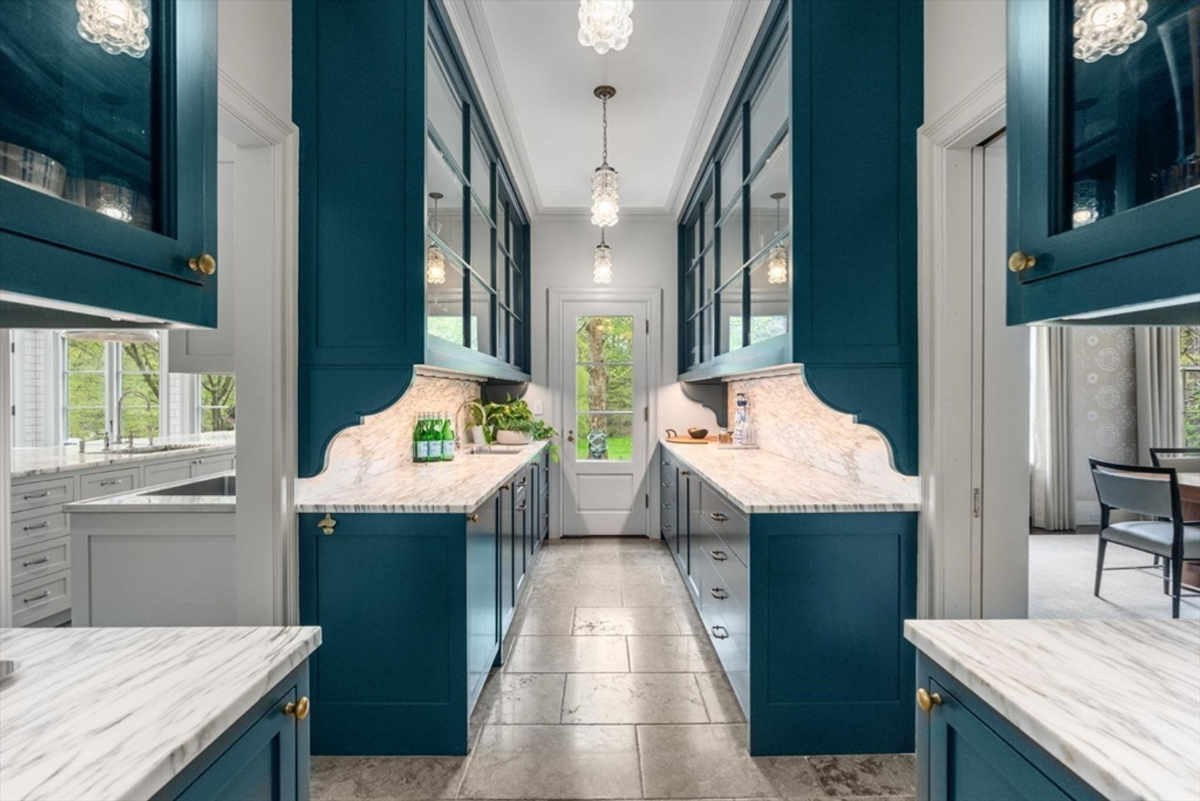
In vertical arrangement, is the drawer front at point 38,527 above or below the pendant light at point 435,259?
below

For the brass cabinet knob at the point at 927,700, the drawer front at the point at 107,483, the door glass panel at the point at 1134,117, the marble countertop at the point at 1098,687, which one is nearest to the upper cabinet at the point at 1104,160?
the door glass panel at the point at 1134,117

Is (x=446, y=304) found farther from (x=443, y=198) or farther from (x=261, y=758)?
(x=261, y=758)

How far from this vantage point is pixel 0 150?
60 cm

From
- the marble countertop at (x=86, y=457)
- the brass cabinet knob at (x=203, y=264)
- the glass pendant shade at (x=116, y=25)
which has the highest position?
the glass pendant shade at (x=116, y=25)

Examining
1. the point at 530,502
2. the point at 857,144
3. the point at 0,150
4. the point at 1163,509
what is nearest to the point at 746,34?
the point at 857,144

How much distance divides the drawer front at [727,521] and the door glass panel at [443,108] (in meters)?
2.01

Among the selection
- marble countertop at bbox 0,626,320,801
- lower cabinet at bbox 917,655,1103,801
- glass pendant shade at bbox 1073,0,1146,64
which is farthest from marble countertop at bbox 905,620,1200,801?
marble countertop at bbox 0,626,320,801

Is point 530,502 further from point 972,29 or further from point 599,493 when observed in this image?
point 972,29

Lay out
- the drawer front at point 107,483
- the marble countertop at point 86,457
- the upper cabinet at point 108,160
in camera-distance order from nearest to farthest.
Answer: the upper cabinet at point 108,160 → the marble countertop at point 86,457 → the drawer front at point 107,483

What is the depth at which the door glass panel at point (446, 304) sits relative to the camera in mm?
2254

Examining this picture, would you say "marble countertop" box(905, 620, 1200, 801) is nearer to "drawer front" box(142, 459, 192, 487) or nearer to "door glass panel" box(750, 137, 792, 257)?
"door glass panel" box(750, 137, 792, 257)

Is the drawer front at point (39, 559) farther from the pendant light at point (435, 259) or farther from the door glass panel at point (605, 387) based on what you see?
the door glass panel at point (605, 387)

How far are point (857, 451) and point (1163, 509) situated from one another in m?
2.07

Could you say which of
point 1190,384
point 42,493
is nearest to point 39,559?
point 42,493
